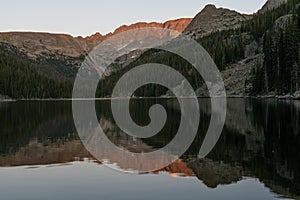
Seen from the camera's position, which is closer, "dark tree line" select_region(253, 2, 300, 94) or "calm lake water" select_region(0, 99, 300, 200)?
"calm lake water" select_region(0, 99, 300, 200)

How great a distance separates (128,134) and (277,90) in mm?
119743

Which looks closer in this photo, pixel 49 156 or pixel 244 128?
pixel 49 156

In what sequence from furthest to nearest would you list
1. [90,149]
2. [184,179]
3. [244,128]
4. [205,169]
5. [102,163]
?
[244,128] → [90,149] → [102,163] → [205,169] → [184,179]

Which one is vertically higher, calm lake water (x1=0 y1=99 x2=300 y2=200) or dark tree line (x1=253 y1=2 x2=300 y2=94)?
dark tree line (x1=253 y1=2 x2=300 y2=94)

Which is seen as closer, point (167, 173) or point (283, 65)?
point (167, 173)

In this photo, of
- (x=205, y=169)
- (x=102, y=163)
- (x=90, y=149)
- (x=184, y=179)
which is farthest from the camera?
(x=90, y=149)

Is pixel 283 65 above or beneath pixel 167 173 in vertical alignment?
above

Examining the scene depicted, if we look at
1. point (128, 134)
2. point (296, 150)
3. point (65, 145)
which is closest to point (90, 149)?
point (65, 145)

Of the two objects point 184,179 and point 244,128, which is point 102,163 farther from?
point 244,128

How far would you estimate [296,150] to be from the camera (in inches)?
1283

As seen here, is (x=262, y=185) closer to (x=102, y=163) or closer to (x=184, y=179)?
(x=184, y=179)

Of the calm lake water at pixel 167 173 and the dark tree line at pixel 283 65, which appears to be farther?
the dark tree line at pixel 283 65

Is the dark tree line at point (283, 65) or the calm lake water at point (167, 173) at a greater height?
the dark tree line at point (283, 65)

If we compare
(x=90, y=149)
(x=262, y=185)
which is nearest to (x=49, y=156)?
(x=90, y=149)
